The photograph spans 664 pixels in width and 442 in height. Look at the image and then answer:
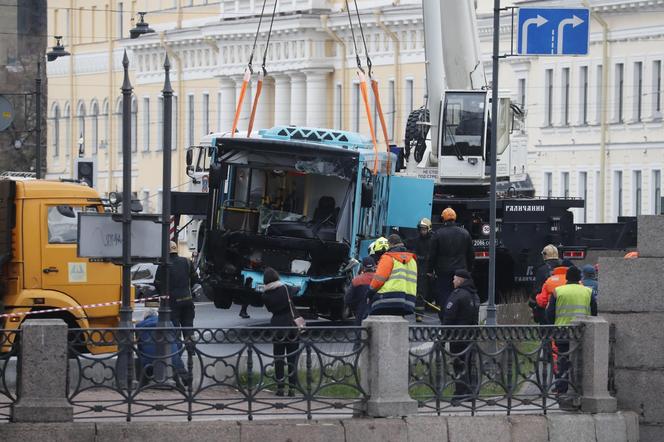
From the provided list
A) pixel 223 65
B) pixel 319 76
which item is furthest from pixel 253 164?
pixel 223 65

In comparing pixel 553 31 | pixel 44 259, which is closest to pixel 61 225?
pixel 44 259

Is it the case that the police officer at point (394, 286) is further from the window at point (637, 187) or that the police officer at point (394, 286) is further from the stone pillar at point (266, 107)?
the stone pillar at point (266, 107)

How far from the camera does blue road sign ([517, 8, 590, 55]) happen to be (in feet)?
84.2

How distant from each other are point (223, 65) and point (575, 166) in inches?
1157

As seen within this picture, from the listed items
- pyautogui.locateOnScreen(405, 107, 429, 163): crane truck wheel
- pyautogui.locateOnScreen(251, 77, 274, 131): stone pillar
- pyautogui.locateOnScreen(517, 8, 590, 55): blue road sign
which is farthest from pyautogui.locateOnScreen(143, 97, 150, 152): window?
pyautogui.locateOnScreen(517, 8, 590, 55): blue road sign

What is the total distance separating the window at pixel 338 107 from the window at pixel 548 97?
15434 millimetres

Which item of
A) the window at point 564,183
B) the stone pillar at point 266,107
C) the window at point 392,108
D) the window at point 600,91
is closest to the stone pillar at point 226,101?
the stone pillar at point 266,107

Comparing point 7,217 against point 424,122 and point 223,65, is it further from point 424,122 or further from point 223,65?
point 223,65

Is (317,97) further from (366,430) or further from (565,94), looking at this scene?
(366,430)

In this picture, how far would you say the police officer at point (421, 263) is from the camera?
32.3 m

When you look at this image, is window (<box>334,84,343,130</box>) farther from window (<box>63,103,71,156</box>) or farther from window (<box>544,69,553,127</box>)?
window (<box>63,103,71,156</box>)

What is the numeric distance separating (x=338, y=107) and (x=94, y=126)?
21.5 metres

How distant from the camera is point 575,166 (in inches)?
2783

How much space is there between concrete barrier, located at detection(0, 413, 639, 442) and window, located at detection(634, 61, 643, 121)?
4723cm
